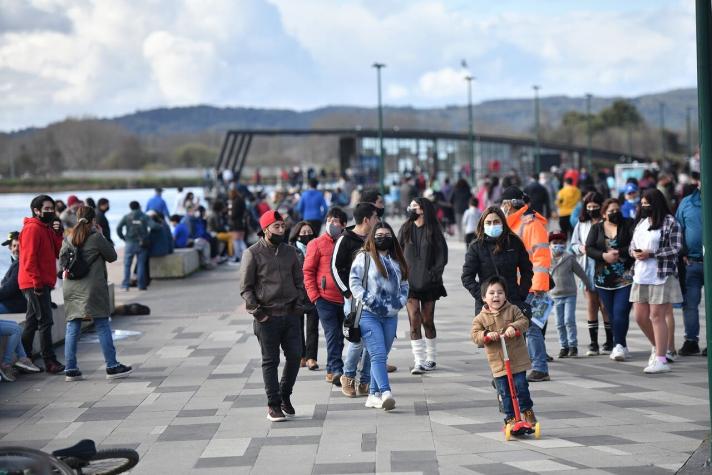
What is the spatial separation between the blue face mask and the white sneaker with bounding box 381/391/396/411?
158 centimetres

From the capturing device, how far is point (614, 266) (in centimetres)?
1246

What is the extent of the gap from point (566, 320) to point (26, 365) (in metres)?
5.61

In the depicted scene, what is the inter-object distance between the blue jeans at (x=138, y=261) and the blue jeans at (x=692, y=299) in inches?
442

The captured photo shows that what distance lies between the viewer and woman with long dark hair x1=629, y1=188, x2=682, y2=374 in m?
11.8

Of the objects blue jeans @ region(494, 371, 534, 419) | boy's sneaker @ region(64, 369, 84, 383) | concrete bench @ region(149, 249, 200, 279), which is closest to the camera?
blue jeans @ region(494, 371, 534, 419)

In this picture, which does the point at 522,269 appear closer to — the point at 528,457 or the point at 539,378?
the point at 539,378

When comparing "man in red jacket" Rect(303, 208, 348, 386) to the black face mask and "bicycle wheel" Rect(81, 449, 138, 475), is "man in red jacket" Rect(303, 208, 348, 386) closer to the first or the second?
the black face mask

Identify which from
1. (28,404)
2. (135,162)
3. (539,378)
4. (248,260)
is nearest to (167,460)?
(248,260)

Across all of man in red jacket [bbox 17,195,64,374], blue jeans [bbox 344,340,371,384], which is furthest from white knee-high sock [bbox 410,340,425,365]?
man in red jacket [bbox 17,195,64,374]

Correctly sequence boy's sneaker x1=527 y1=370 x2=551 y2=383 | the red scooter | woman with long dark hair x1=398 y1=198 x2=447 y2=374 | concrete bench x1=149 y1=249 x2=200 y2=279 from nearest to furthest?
the red scooter
boy's sneaker x1=527 y1=370 x2=551 y2=383
woman with long dark hair x1=398 y1=198 x2=447 y2=374
concrete bench x1=149 y1=249 x2=200 y2=279

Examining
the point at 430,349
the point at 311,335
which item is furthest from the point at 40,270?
the point at 430,349

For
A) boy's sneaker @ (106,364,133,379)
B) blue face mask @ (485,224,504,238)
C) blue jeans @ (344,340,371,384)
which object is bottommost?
boy's sneaker @ (106,364,133,379)

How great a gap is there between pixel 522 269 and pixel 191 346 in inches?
207

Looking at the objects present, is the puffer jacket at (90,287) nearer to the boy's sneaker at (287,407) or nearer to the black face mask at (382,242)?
the boy's sneaker at (287,407)
